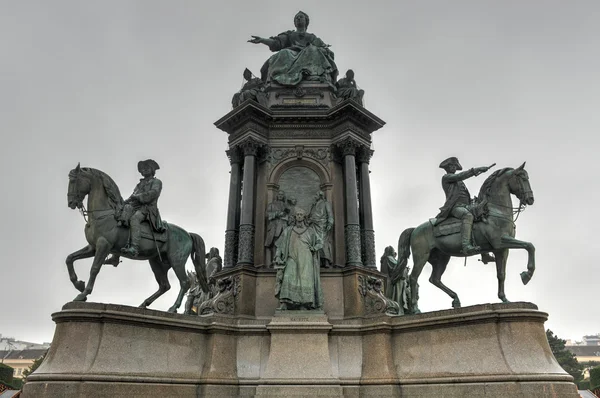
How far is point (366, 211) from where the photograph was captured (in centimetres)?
1479

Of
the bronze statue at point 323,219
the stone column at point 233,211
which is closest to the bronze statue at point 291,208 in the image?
the bronze statue at point 323,219

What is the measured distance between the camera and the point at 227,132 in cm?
1597

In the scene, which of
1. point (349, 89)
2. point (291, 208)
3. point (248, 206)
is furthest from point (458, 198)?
point (248, 206)

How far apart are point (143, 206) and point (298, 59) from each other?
7722mm

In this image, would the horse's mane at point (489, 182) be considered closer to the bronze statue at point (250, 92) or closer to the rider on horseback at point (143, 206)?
the bronze statue at point (250, 92)

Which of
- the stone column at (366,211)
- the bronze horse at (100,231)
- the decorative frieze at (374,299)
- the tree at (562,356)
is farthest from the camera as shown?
the tree at (562,356)

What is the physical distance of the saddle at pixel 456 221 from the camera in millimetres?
11750

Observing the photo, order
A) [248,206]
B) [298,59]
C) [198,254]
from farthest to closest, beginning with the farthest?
[298,59] < [248,206] < [198,254]

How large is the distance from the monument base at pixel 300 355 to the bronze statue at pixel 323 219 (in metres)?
2.12

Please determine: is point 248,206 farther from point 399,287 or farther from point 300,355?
point 399,287

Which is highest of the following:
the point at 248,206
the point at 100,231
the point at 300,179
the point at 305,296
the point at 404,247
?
the point at 300,179

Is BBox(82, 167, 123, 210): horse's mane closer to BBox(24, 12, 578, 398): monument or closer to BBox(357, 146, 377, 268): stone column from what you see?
BBox(24, 12, 578, 398): monument

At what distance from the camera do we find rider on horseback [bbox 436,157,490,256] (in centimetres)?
1169

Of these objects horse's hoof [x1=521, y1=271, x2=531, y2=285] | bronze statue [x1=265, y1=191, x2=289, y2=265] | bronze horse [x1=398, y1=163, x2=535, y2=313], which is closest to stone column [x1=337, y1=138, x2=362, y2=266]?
bronze horse [x1=398, y1=163, x2=535, y2=313]
